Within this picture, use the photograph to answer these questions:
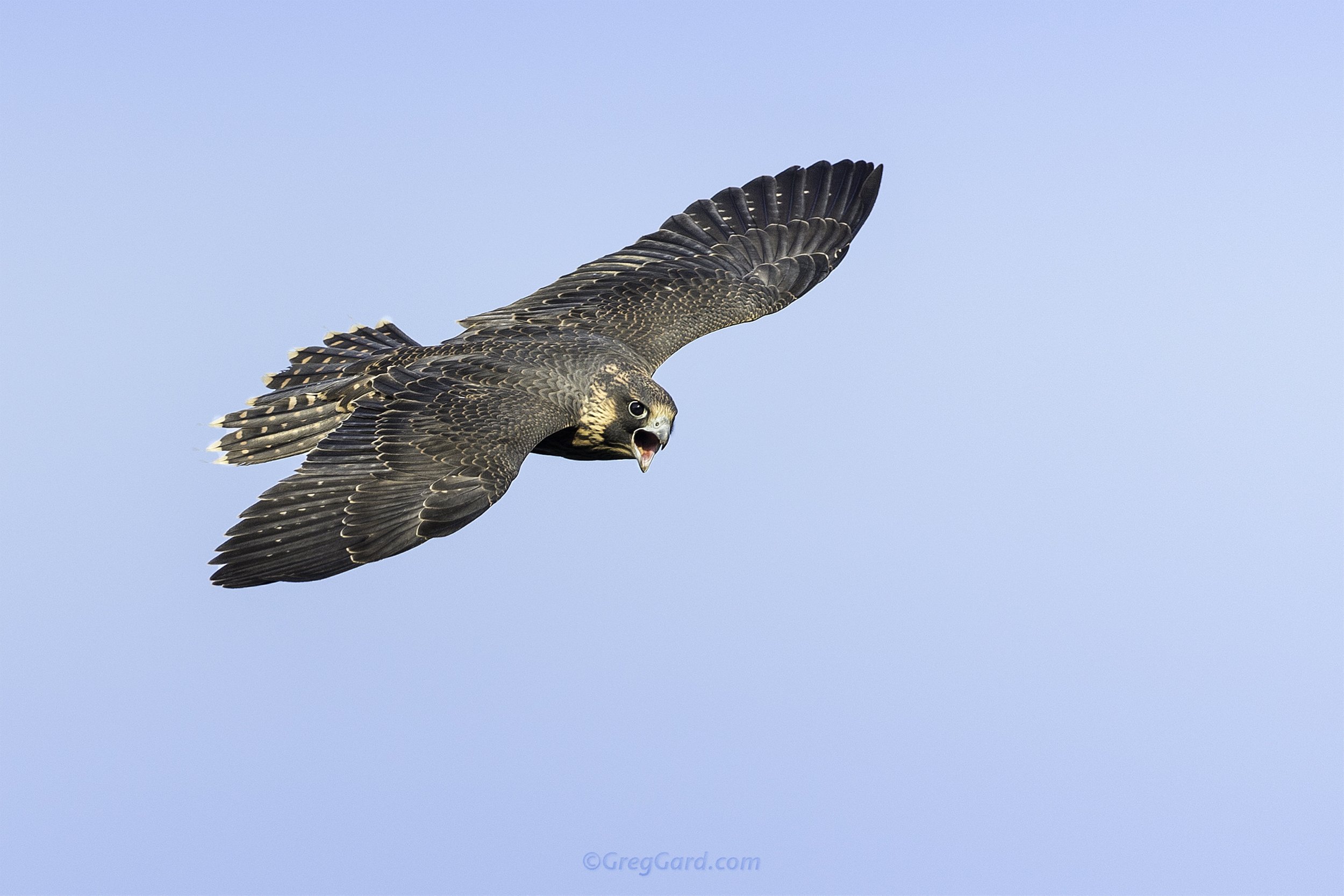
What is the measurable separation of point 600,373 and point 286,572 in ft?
10.4

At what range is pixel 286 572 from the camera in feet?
35.4

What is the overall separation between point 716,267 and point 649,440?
3188 millimetres

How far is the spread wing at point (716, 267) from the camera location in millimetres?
13969

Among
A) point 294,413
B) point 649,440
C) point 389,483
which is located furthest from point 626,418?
point 294,413

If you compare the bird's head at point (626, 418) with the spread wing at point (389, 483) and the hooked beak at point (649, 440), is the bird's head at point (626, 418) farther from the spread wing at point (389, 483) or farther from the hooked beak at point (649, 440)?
the spread wing at point (389, 483)

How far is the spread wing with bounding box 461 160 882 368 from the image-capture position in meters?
14.0

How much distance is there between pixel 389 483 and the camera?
1134 cm

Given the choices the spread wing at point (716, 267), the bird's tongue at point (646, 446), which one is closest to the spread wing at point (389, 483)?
the bird's tongue at point (646, 446)

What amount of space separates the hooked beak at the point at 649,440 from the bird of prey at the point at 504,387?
0.05ft

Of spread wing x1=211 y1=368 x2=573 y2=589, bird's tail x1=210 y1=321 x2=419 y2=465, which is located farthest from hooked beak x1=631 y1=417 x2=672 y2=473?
bird's tail x1=210 y1=321 x2=419 y2=465

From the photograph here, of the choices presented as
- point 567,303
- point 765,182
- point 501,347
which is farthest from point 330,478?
point 765,182

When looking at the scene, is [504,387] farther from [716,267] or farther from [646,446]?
[716,267]

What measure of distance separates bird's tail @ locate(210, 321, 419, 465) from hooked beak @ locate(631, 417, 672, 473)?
2433mm

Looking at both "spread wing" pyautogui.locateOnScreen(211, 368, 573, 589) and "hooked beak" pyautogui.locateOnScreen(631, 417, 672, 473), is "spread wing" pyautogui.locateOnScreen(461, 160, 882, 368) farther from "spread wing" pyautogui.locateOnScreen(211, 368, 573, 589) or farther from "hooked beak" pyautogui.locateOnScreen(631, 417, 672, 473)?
"spread wing" pyautogui.locateOnScreen(211, 368, 573, 589)
